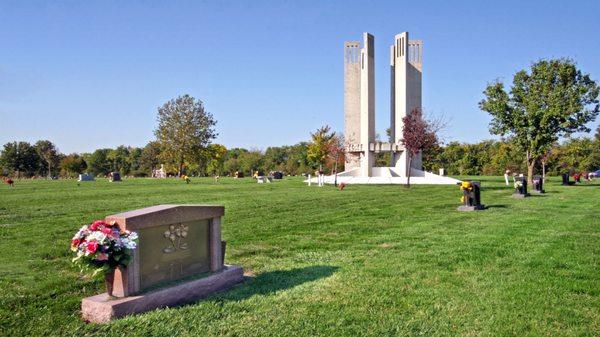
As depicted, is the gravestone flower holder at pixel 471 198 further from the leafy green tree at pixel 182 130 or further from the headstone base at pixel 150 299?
the leafy green tree at pixel 182 130

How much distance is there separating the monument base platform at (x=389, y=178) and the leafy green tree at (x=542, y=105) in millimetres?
6369

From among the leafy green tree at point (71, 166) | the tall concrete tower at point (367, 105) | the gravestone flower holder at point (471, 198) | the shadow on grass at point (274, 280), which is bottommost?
the shadow on grass at point (274, 280)

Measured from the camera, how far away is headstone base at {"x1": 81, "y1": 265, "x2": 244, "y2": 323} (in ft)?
16.7

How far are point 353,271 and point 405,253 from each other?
1768mm

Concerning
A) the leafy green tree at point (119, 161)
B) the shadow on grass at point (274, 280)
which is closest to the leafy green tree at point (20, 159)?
the leafy green tree at point (119, 161)

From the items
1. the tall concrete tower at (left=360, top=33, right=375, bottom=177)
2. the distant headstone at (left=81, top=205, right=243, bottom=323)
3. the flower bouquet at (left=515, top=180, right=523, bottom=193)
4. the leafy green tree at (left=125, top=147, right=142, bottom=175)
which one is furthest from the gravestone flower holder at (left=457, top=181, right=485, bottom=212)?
the leafy green tree at (left=125, top=147, right=142, bottom=175)

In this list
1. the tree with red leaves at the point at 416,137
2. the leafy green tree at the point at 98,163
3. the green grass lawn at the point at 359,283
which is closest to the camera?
the green grass lawn at the point at 359,283

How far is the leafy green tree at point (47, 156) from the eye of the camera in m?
89.5

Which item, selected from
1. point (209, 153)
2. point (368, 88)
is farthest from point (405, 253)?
point (209, 153)

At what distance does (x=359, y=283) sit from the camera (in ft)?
21.5

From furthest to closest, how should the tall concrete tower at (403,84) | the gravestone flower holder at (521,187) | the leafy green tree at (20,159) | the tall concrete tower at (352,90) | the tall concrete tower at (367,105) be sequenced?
the leafy green tree at (20,159)
the tall concrete tower at (352,90)
the tall concrete tower at (403,84)
the tall concrete tower at (367,105)
the gravestone flower holder at (521,187)

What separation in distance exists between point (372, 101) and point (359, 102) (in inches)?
188

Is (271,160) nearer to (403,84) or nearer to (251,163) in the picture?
(251,163)

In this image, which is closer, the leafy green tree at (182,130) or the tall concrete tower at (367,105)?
the tall concrete tower at (367,105)
